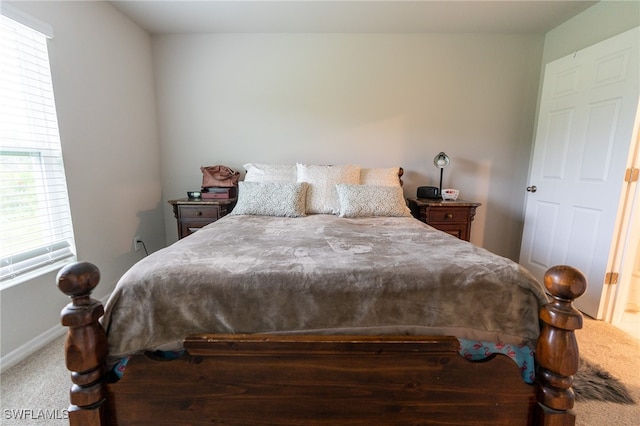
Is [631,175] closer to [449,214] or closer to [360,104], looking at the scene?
[449,214]

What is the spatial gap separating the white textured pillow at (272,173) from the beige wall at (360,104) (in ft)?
1.19

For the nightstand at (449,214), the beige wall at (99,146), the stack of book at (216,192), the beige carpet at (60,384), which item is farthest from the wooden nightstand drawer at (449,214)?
the beige wall at (99,146)

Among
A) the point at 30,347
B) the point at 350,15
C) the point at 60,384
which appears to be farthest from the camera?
the point at 350,15

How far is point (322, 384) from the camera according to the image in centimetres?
89

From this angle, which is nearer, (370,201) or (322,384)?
(322,384)

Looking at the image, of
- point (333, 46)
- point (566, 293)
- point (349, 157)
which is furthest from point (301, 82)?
point (566, 293)

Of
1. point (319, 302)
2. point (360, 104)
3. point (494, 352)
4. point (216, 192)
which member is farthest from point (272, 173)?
point (494, 352)

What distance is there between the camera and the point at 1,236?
5.07 feet

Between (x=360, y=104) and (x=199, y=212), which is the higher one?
(x=360, y=104)

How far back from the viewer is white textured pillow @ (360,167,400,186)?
96.7 inches

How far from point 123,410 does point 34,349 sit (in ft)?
4.48

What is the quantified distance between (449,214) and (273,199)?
5.30 feet

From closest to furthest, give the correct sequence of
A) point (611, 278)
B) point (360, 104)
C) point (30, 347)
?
point (30, 347) < point (611, 278) < point (360, 104)

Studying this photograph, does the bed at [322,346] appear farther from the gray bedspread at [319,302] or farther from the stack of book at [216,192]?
the stack of book at [216,192]
